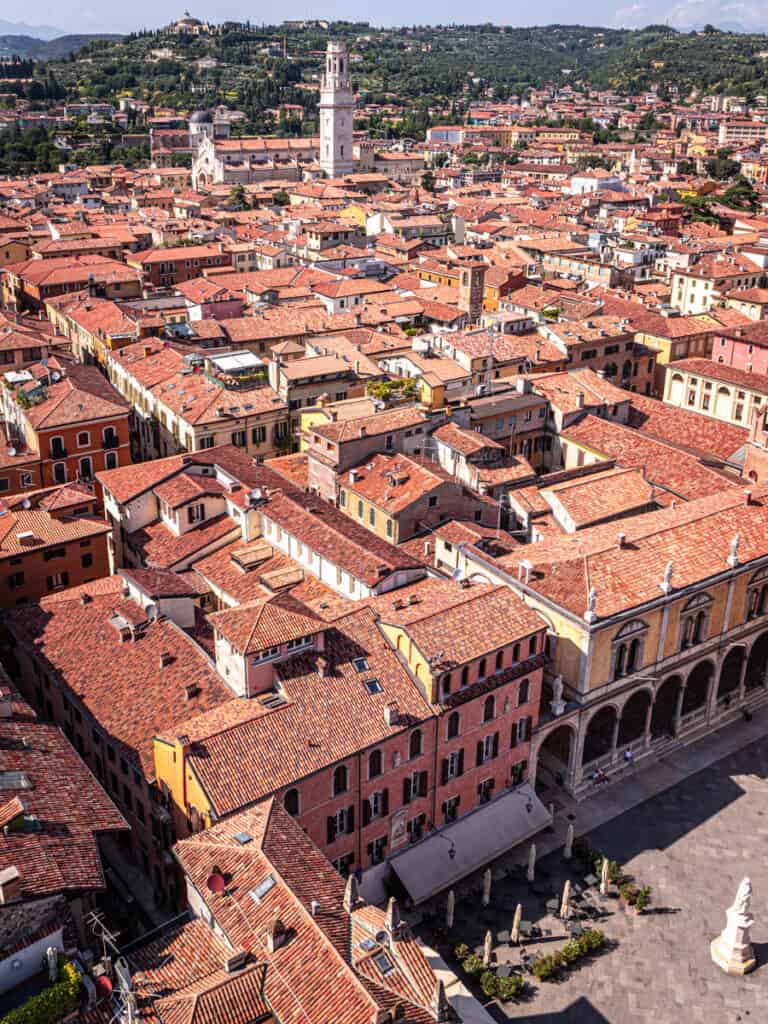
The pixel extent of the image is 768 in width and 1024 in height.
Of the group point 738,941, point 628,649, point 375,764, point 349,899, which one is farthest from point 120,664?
point 738,941

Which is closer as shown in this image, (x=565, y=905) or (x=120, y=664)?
(x=565, y=905)

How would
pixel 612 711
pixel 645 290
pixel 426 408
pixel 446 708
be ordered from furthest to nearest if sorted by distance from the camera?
pixel 645 290, pixel 426 408, pixel 612 711, pixel 446 708

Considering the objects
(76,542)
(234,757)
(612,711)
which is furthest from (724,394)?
(234,757)

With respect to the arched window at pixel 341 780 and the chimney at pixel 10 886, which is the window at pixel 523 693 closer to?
the arched window at pixel 341 780

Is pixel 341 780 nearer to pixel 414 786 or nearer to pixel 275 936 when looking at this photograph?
pixel 414 786

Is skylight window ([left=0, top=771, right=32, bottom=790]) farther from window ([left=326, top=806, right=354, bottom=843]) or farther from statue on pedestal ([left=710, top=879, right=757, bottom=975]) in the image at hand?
statue on pedestal ([left=710, top=879, right=757, bottom=975])

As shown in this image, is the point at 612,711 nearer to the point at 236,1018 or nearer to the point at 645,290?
the point at 236,1018
